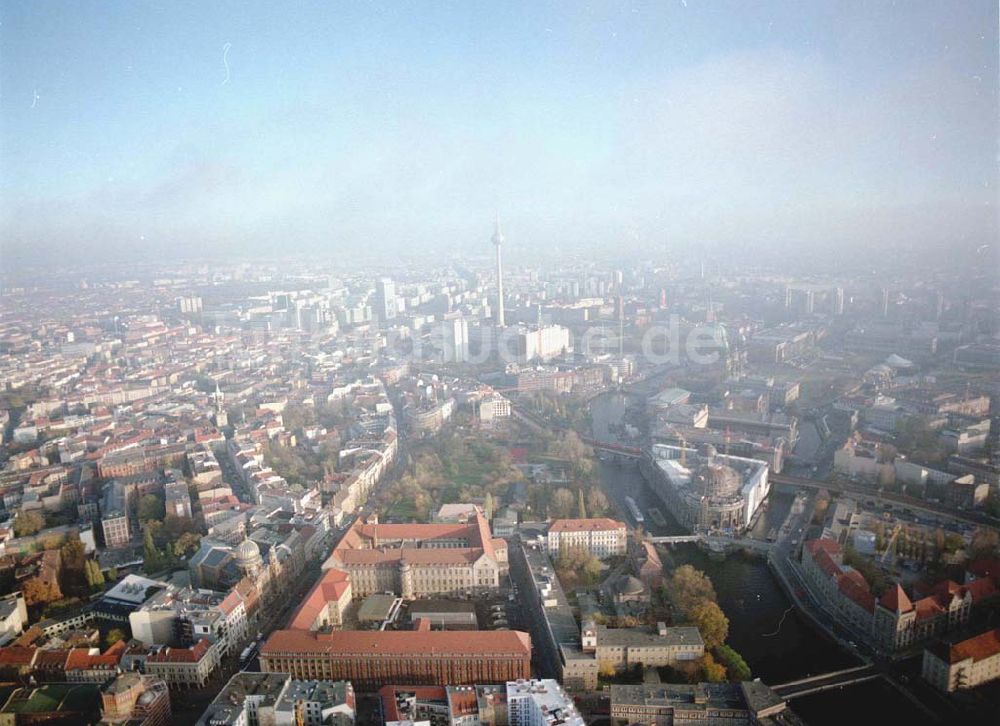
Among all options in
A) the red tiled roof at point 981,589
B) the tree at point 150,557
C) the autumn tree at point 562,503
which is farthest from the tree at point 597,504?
the tree at point 150,557

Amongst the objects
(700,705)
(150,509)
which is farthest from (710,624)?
(150,509)

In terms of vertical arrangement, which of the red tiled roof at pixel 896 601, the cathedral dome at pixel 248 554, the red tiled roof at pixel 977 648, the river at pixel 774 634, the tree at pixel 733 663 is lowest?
the river at pixel 774 634

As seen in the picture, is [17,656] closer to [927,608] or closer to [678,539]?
[678,539]

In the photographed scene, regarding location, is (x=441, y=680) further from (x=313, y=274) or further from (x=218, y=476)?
(x=313, y=274)

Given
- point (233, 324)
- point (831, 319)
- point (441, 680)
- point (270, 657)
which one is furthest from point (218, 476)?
point (831, 319)

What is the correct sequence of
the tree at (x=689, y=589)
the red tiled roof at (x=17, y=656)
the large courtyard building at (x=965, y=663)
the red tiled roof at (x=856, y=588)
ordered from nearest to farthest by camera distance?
the large courtyard building at (x=965, y=663) < the red tiled roof at (x=17, y=656) < the red tiled roof at (x=856, y=588) < the tree at (x=689, y=589)

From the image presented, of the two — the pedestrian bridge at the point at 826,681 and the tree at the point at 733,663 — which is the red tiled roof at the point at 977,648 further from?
the tree at the point at 733,663
